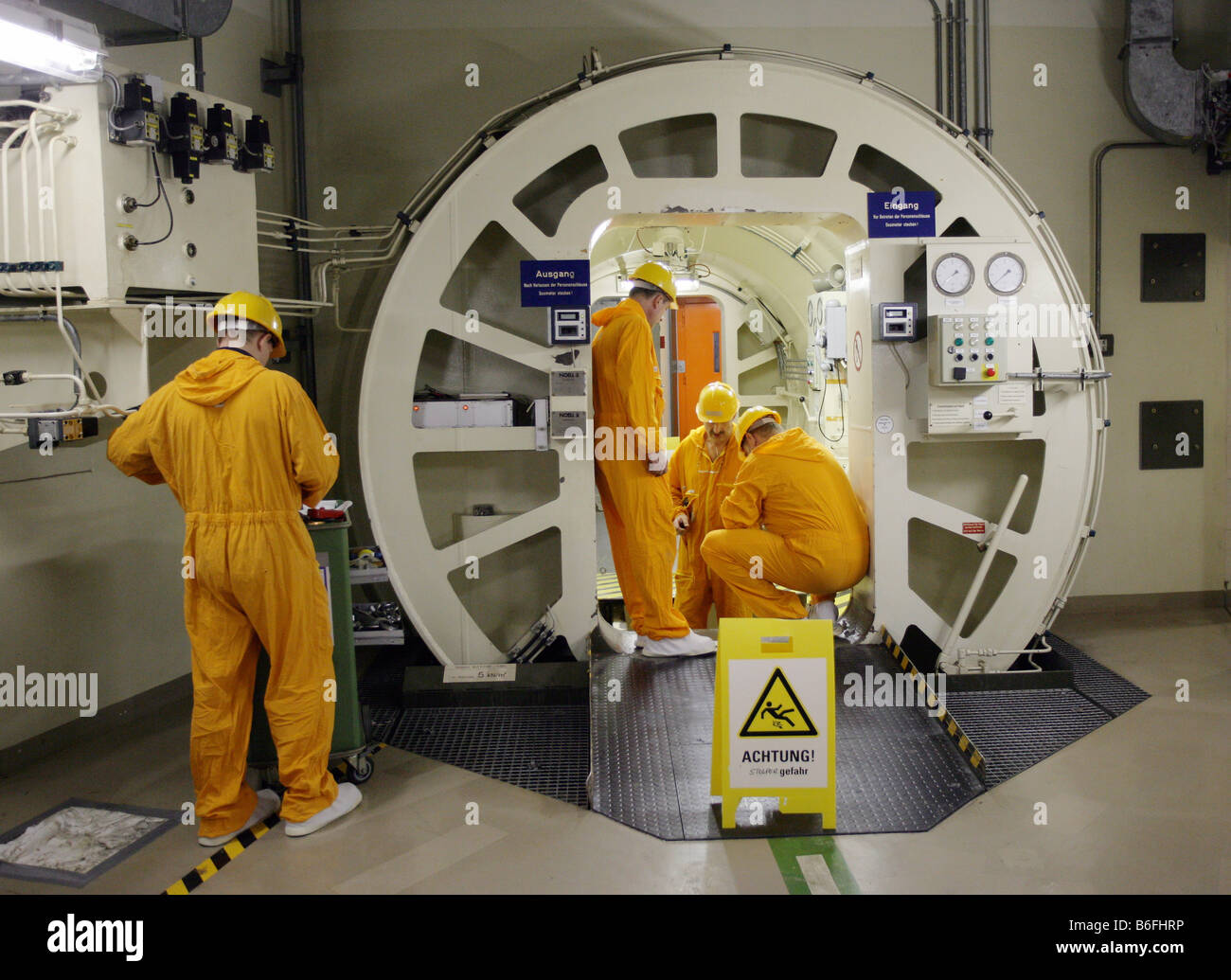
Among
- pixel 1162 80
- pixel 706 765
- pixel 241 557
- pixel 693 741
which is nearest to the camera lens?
pixel 241 557

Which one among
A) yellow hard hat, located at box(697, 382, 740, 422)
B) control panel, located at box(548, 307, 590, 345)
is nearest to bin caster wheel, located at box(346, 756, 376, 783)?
control panel, located at box(548, 307, 590, 345)

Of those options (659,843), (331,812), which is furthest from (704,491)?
(331,812)

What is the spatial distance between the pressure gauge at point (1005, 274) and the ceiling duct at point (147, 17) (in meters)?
3.53

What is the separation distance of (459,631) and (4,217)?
98.6 inches

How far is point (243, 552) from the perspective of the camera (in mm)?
3223

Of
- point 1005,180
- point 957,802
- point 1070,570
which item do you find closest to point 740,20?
point 1005,180

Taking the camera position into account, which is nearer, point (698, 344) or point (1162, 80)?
point (1162, 80)

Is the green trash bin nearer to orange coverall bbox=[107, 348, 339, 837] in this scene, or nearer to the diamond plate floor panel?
orange coverall bbox=[107, 348, 339, 837]

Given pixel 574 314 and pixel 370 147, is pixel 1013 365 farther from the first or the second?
pixel 370 147

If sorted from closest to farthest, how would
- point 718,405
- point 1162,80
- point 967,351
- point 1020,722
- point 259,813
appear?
1. point 259,813
2. point 1020,722
3. point 967,351
4. point 718,405
5. point 1162,80

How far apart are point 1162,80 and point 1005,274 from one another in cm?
183

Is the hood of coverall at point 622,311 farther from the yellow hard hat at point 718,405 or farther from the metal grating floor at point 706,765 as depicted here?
the metal grating floor at point 706,765

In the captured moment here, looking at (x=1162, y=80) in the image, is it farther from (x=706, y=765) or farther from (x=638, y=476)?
(x=706, y=765)

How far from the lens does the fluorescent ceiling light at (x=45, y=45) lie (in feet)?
9.71
